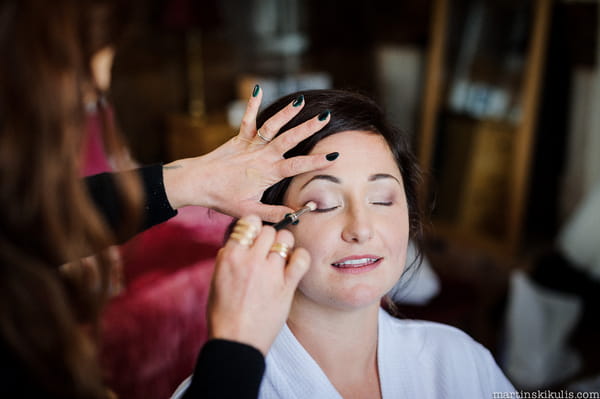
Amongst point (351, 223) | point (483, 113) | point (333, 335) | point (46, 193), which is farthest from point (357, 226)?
point (483, 113)

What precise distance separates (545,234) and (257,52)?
8.02 ft

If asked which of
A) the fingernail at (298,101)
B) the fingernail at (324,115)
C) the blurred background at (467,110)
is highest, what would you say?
the fingernail at (298,101)

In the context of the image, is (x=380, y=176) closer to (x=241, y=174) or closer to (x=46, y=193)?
(x=241, y=174)

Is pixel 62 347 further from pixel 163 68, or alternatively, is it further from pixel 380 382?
pixel 163 68

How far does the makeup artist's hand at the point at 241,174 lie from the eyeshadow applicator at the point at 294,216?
2.0 inches

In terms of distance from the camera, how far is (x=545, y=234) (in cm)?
350

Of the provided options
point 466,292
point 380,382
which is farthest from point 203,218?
point 466,292

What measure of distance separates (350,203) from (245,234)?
27 cm

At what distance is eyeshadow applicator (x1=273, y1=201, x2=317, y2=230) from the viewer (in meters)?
0.92

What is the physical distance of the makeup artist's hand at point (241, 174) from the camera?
1037mm

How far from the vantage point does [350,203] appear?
0.99 metres

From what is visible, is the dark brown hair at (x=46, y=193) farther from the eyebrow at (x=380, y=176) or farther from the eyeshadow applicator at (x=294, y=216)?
the eyebrow at (x=380, y=176)

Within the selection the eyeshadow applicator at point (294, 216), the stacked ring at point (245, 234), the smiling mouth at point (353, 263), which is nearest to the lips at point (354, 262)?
the smiling mouth at point (353, 263)

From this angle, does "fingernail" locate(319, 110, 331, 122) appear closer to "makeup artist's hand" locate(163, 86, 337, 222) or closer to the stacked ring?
"makeup artist's hand" locate(163, 86, 337, 222)
